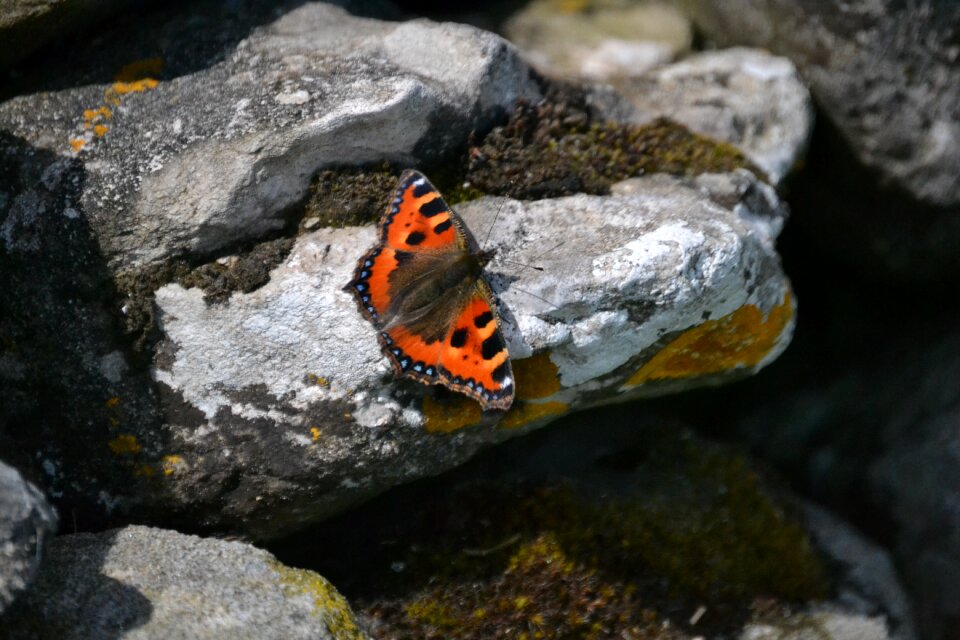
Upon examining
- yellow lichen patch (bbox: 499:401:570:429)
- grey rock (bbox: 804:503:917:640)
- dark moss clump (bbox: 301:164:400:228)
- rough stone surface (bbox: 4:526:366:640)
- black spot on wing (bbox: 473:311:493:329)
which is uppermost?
dark moss clump (bbox: 301:164:400:228)

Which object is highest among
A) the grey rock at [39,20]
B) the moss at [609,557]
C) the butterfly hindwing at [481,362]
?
the grey rock at [39,20]

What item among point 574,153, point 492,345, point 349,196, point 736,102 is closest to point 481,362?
point 492,345

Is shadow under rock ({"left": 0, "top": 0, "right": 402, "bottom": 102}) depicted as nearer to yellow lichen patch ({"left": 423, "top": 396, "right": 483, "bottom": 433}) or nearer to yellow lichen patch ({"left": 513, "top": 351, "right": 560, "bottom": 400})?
yellow lichen patch ({"left": 423, "top": 396, "right": 483, "bottom": 433})

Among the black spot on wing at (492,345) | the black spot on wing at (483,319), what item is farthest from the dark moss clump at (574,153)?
the black spot on wing at (492,345)

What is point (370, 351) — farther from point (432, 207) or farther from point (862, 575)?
point (862, 575)

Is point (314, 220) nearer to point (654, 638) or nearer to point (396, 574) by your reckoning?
point (396, 574)

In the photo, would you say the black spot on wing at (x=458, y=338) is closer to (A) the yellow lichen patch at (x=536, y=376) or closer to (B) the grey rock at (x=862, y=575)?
(A) the yellow lichen patch at (x=536, y=376)

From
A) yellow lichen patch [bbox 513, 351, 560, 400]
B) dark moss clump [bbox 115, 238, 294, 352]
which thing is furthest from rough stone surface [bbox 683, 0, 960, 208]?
dark moss clump [bbox 115, 238, 294, 352]
